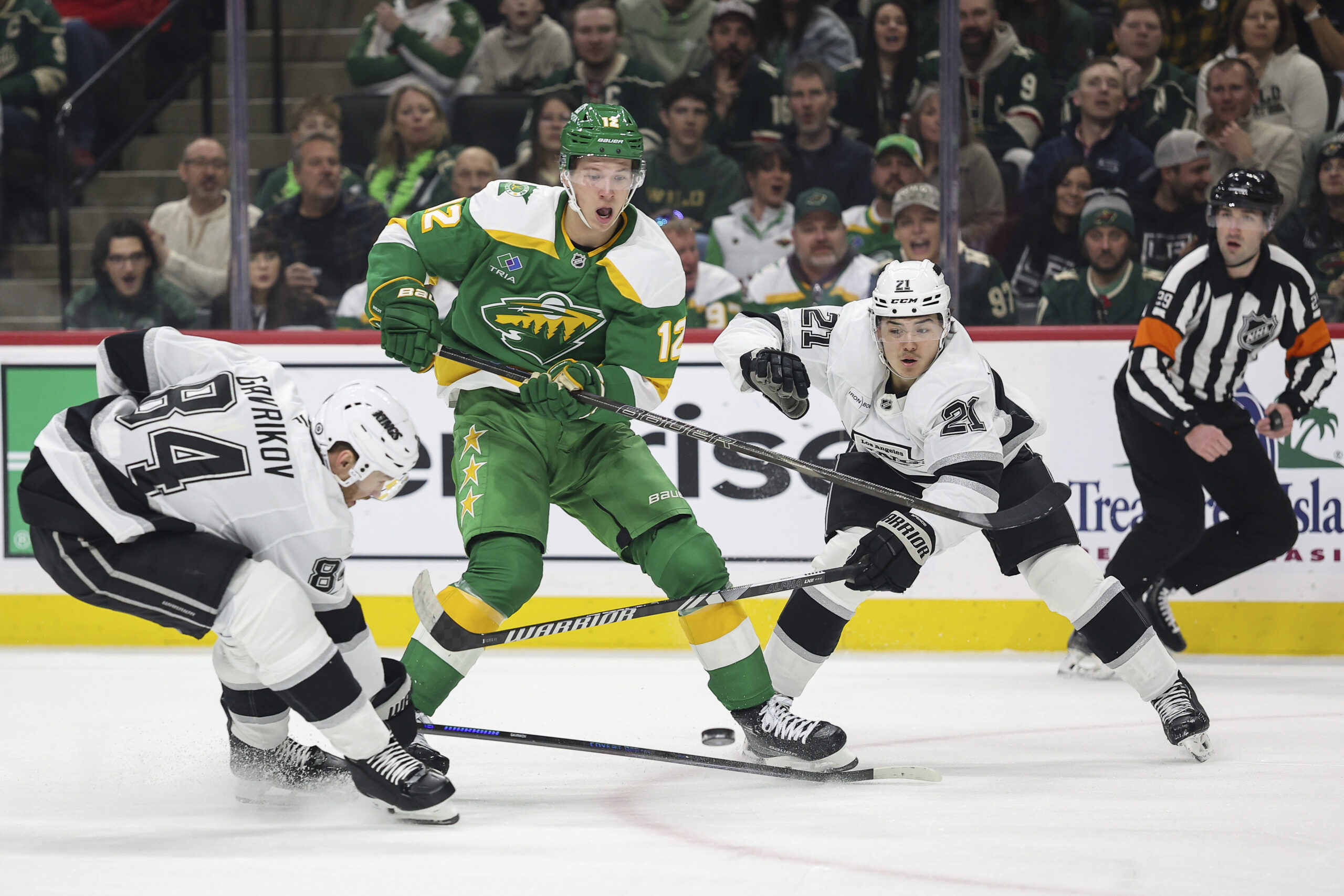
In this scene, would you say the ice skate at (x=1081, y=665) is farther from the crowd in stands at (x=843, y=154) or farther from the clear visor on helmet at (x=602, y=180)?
the clear visor on helmet at (x=602, y=180)

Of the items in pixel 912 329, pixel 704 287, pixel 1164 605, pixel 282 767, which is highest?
pixel 912 329

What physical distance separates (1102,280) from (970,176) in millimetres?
537

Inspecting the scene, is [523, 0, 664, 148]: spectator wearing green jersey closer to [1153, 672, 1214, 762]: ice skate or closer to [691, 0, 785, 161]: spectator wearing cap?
[691, 0, 785, 161]: spectator wearing cap

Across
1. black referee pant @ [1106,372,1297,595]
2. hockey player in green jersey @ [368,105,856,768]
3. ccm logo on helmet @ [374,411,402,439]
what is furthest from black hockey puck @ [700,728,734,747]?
black referee pant @ [1106,372,1297,595]

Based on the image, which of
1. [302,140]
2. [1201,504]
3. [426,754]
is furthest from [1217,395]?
[302,140]

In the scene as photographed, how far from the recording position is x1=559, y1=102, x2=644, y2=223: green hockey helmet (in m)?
3.05

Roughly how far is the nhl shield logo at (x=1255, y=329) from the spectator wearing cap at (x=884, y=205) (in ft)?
3.59

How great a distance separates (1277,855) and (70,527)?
2.15 m

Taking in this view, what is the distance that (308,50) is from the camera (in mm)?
5629

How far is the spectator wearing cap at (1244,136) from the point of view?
482 cm

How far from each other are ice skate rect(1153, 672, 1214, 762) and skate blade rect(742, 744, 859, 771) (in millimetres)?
695

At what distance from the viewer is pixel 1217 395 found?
4332 mm

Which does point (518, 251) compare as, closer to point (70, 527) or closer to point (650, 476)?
point (650, 476)

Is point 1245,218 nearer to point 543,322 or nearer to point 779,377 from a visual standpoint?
point 779,377
